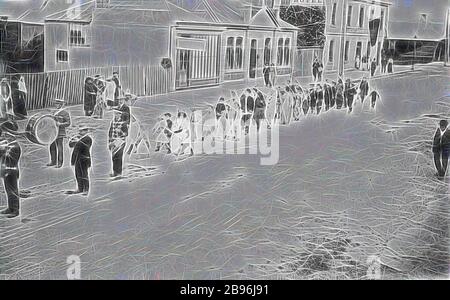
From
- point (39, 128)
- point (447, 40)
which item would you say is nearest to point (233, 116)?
point (39, 128)

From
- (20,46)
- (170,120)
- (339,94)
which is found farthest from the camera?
(339,94)

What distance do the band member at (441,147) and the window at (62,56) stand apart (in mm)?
1873

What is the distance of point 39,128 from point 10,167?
23 centimetres

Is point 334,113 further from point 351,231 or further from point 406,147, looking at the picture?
point 351,231

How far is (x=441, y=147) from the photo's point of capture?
3010mm

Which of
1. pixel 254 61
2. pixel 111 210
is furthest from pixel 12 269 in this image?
pixel 254 61

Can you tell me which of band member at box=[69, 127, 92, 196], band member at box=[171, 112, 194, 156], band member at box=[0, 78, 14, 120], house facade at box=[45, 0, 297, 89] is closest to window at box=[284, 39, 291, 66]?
house facade at box=[45, 0, 297, 89]

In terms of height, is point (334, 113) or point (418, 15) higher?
point (418, 15)

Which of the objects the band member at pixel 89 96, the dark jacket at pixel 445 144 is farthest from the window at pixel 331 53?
the band member at pixel 89 96

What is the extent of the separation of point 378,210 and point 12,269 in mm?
1859

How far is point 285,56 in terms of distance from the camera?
9.61 feet

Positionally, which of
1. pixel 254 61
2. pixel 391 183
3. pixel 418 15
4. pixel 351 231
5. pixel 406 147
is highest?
pixel 418 15

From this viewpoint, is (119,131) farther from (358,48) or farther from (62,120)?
(358,48)
